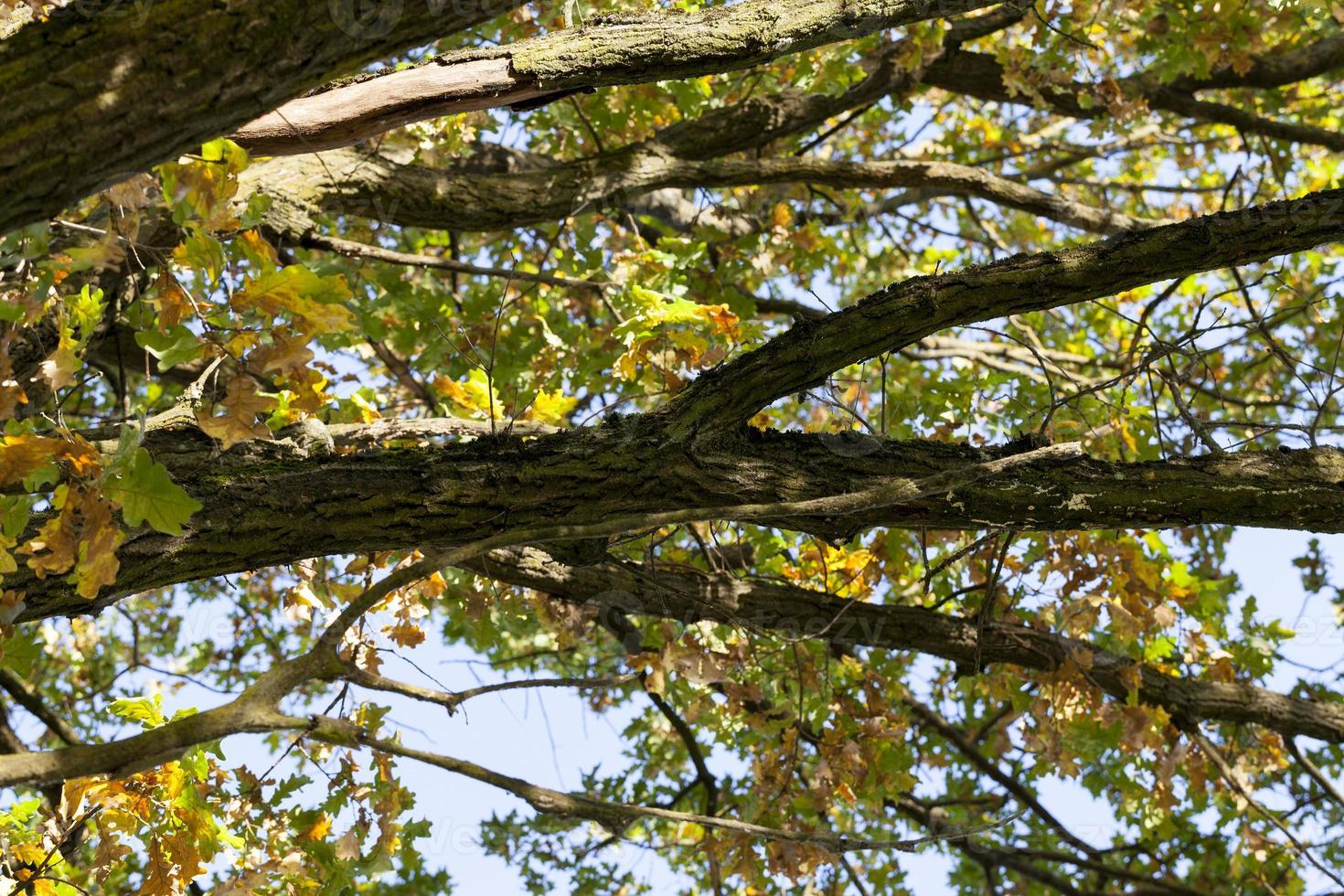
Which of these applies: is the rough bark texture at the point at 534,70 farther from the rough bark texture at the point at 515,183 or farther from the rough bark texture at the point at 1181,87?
the rough bark texture at the point at 1181,87

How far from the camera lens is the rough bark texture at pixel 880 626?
3910 millimetres

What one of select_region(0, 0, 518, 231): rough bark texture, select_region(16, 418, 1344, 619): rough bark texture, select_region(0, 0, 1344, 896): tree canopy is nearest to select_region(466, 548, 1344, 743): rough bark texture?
select_region(0, 0, 1344, 896): tree canopy

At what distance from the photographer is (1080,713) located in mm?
4496

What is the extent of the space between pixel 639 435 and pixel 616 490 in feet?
0.47

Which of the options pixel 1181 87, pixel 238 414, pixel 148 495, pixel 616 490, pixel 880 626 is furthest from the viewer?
pixel 1181 87

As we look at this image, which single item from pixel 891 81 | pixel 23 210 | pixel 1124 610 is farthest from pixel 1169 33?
pixel 23 210

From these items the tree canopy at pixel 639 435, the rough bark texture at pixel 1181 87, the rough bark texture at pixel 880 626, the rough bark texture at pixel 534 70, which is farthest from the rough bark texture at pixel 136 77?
the rough bark texture at pixel 1181 87

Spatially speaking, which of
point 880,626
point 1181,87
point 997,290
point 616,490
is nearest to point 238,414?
point 616,490

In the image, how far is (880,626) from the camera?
13.6ft

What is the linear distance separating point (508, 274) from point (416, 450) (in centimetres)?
88

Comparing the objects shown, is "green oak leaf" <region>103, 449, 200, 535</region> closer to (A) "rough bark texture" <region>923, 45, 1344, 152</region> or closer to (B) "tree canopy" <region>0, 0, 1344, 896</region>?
(B) "tree canopy" <region>0, 0, 1344, 896</region>

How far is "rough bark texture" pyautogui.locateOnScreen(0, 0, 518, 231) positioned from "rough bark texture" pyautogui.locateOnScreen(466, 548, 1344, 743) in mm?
2075

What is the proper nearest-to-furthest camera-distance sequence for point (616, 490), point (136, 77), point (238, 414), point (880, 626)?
1. point (136, 77)
2. point (238, 414)
3. point (616, 490)
4. point (880, 626)

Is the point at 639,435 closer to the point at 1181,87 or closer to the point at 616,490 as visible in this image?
the point at 616,490
